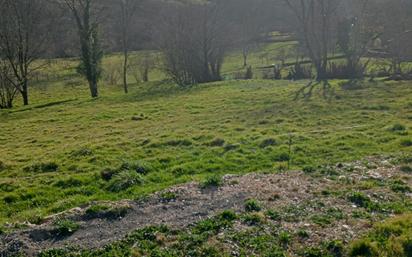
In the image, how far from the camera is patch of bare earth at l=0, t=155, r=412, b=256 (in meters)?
7.31

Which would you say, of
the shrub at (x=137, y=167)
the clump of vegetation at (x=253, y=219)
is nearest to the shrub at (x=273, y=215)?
the clump of vegetation at (x=253, y=219)

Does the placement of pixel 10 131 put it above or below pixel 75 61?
below

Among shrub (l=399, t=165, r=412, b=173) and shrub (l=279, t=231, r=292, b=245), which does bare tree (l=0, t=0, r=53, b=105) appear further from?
shrub (l=279, t=231, r=292, b=245)

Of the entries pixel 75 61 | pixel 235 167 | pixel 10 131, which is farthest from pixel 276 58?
pixel 235 167

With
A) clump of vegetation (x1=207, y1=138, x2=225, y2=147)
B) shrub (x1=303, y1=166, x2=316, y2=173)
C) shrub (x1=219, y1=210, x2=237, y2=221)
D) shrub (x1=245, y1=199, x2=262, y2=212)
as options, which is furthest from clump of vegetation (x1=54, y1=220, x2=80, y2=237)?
clump of vegetation (x1=207, y1=138, x2=225, y2=147)

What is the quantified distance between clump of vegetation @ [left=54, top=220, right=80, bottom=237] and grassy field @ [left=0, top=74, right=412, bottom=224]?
0.94 meters

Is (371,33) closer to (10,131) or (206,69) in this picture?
(206,69)

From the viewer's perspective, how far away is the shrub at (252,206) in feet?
27.5

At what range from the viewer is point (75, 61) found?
63219mm

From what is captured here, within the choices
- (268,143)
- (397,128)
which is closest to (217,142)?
(268,143)

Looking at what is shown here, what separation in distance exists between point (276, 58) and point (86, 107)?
40.6 m

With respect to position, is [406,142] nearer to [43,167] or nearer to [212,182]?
[212,182]

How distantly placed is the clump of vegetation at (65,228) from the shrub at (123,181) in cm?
259

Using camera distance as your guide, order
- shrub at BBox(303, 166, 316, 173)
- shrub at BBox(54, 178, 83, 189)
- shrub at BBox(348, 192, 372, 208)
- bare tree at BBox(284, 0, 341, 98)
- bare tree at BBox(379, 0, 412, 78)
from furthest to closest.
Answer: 1. bare tree at BBox(284, 0, 341, 98)
2. bare tree at BBox(379, 0, 412, 78)
3. shrub at BBox(54, 178, 83, 189)
4. shrub at BBox(303, 166, 316, 173)
5. shrub at BBox(348, 192, 372, 208)
